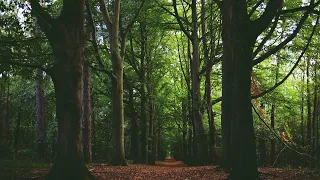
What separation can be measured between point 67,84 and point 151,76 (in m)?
17.5

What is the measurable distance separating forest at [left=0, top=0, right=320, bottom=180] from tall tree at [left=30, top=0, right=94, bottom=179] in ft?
0.08

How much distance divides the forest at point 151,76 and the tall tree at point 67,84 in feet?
0.08

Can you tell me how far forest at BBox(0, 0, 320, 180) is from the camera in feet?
23.7

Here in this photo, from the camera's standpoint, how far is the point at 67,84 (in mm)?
7422

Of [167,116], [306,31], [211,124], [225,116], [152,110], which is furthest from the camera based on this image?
[167,116]

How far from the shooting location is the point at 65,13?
7.78 m

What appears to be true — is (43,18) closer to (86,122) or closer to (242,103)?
(242,103)

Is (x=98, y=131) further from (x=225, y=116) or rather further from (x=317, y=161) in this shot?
(x=317, y=161)

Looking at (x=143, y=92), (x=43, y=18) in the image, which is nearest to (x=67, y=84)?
(x=43, y=18)

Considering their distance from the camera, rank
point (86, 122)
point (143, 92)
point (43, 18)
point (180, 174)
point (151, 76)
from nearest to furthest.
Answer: point (43, 18) → point (180, 174) → point (86, 122) → point (143, 92) → point (151, 76)

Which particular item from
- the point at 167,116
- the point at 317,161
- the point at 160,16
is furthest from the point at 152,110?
the point at 317,161

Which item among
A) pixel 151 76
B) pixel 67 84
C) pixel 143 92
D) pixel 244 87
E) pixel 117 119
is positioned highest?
pixel 151 76

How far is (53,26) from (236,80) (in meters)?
4.64

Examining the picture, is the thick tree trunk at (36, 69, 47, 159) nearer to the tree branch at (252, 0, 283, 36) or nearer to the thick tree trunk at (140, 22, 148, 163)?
the thick tree trunk at (140, 22, 148, 163)
